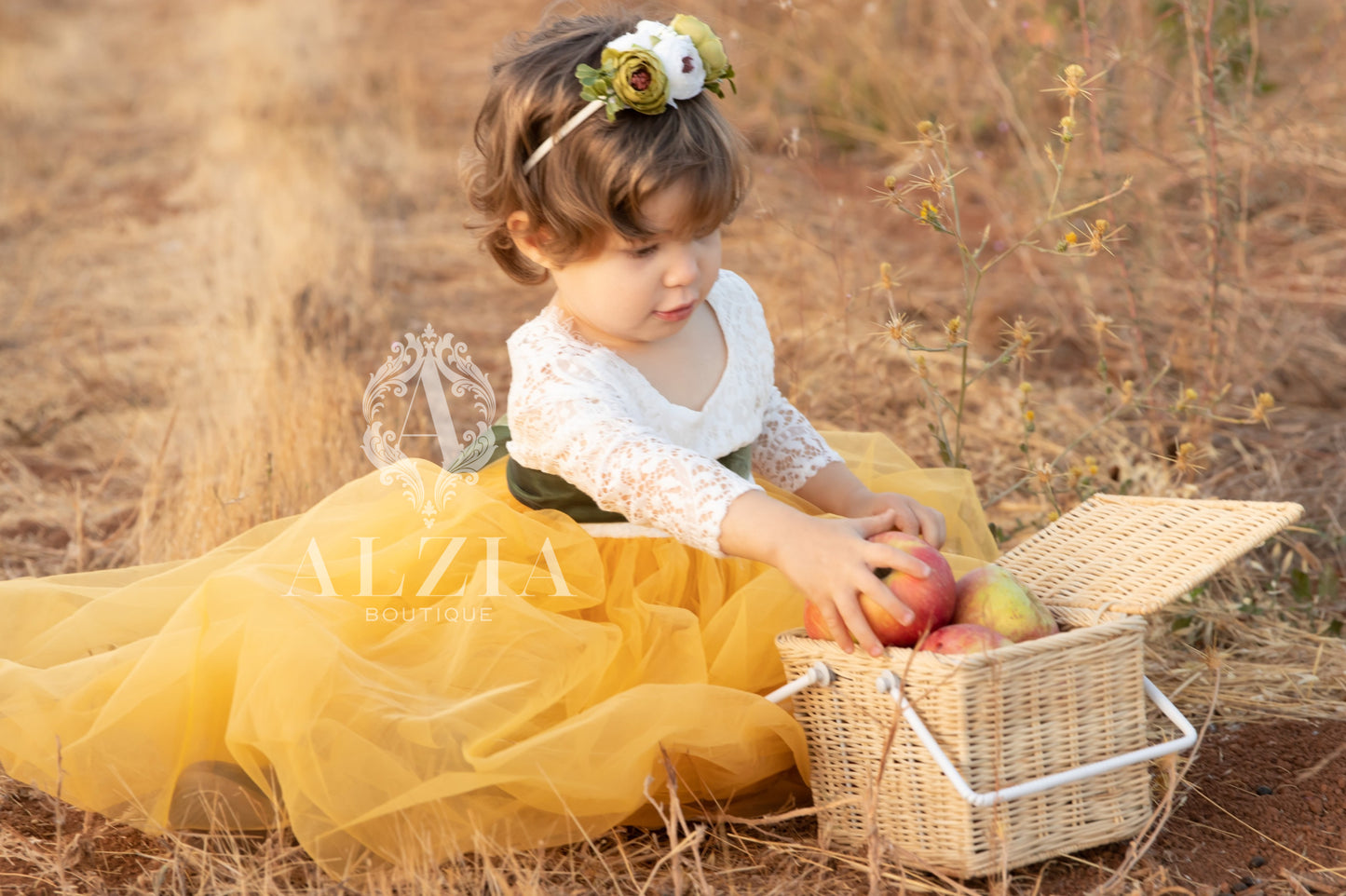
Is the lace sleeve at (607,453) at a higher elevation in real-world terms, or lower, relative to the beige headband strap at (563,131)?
lower

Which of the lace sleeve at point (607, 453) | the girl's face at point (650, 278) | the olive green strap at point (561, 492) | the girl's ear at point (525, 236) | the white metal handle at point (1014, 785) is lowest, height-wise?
the white metal handle at point (1014, 785)

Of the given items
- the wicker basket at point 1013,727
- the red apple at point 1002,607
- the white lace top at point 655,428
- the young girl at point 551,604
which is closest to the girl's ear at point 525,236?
the young girl at point 551,604

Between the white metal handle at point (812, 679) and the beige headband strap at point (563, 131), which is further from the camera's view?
the beige headband strap at point (563, 131)

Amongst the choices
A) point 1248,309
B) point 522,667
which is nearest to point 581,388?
point 522,667

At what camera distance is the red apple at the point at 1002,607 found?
1.88 meters

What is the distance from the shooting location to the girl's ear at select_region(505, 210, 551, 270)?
2.22 m

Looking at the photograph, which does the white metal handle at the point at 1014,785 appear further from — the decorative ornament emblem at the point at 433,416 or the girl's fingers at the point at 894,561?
the decorative ornament emblem at the point at 433,416

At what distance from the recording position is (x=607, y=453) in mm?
2068

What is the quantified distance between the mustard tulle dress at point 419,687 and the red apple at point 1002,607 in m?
0.33

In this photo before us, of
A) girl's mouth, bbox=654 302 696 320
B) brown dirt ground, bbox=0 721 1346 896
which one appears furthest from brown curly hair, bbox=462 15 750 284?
brown dirt ground, bbox=0 721 1346 896

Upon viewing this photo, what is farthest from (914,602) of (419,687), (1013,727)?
(419,687)

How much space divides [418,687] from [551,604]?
274mm

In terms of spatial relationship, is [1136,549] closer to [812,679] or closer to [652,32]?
[812,679]

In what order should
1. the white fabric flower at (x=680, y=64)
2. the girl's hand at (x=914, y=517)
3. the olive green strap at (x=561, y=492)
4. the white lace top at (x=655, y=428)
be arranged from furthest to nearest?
the olive green strap at (x=561, y=492), the girl's hand at (x=914, y=517), the white fabric flower at (x=680, y=64), the white lace top at (x=655, y=428)
